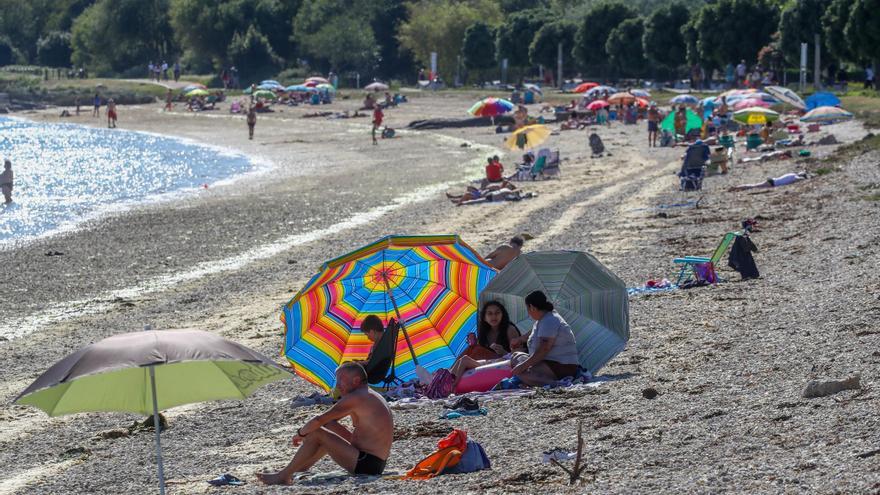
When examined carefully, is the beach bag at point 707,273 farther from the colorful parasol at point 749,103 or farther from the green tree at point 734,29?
the green tree at point 734,29

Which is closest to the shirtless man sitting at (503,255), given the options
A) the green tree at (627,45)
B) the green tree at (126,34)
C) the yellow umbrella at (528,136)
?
the yellow umbrella at (528,136)

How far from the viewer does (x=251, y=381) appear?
8.09 m

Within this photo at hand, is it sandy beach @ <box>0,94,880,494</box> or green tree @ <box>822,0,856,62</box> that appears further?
green tree @ <box>822,0,856,62</box>

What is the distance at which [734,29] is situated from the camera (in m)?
57.6

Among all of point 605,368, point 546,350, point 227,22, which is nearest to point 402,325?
point 546,350

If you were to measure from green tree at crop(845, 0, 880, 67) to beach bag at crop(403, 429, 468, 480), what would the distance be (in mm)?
41118

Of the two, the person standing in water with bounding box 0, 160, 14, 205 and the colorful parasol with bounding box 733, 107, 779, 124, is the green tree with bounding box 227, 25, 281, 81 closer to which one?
the person standing in water with bounding box 0, 160, 14, 205

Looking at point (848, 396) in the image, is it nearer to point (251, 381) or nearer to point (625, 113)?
point (251, 381)

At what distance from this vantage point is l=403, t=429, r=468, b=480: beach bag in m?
8.52

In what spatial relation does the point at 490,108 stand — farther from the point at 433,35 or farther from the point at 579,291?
the point at 433,35

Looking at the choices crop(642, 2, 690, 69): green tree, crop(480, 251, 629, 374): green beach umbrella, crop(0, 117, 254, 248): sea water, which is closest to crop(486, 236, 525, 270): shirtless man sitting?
crop(480, 251, 629, 374): green beach umbrella

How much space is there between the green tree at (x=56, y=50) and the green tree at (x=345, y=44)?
162 ft

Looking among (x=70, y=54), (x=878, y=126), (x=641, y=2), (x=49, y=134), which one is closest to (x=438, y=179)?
(x=878, y=126)

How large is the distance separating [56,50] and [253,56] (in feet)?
139
